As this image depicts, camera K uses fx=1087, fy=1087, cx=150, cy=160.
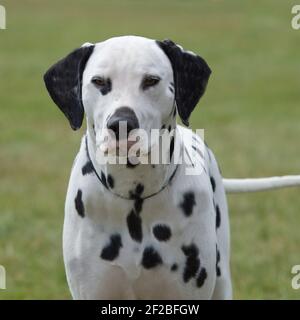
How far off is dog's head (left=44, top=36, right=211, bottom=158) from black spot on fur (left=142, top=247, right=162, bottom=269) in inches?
25.2

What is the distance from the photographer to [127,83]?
15.7 feet

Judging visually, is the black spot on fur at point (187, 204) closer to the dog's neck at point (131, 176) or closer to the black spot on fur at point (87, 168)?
the dog's neck at point (131, 176)

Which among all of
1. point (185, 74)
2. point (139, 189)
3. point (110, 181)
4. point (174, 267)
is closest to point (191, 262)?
point (174, 267)

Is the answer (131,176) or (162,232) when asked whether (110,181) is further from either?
(162,232)

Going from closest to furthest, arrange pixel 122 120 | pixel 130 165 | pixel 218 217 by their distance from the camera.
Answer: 1. pixel 122 120
2. pixel 130 165
3. pixel 218 217

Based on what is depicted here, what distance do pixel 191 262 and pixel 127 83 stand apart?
100cm

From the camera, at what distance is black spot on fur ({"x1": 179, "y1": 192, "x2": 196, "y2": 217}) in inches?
207

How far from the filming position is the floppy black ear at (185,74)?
5.07m

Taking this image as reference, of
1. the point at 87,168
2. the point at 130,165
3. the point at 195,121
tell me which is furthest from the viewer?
the point at 195,121

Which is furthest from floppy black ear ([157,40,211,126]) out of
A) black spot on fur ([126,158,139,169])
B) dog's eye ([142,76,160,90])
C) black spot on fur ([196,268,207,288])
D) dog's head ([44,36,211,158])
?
black spot on fur ([196,268,207,288])

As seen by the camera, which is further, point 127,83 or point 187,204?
point 187,204

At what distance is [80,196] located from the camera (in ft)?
17.2

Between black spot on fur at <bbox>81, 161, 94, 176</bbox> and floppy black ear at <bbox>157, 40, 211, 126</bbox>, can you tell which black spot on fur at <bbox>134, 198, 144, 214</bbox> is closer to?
black spot on fur at <bbox>81, 161, 94, 176</bbox>

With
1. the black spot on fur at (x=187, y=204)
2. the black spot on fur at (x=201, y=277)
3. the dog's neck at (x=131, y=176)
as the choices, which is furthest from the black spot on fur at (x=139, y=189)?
the black spot on fur at (x=201, y=277)
